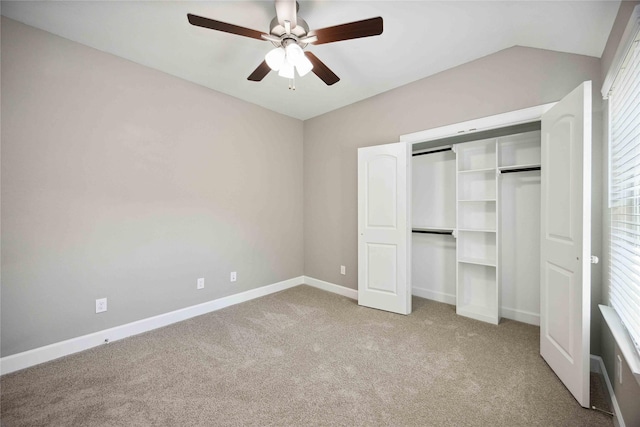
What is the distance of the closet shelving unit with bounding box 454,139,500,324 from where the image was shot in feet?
9.98

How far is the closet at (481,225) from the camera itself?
2830 mm

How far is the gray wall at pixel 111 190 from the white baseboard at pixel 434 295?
90.4 inches

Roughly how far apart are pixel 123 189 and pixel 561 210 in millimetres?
3764

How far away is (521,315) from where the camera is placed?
2.87 metres

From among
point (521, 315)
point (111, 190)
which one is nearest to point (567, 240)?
point (521, 315)

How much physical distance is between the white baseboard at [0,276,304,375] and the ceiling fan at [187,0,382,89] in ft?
8.98

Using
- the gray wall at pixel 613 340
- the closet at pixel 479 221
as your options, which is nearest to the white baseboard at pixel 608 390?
the gray wall at pixel 613 340

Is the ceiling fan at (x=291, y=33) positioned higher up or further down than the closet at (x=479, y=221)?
higher up

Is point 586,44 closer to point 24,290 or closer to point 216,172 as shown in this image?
point 216,172

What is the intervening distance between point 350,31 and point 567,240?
2072 millimetres

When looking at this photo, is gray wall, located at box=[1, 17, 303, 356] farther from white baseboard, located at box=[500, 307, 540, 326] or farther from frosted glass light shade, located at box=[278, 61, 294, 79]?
white baseboard, located at box=[500, 307, 540, 326]

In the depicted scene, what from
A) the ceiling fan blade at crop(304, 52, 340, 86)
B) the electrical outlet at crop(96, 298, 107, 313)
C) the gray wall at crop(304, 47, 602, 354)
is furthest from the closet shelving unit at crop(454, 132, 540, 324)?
the electrical outlet at crop(96, 298, 107, 313)

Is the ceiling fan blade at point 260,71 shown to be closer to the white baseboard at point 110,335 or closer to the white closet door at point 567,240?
the white closet door at point 567,240

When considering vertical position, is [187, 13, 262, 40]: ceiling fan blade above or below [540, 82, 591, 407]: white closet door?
above
